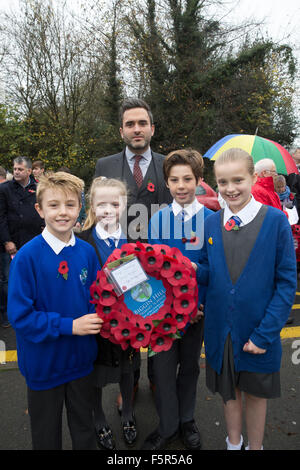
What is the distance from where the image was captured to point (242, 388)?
1865 mm

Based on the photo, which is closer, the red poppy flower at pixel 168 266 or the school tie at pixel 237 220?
the red poppy flower at pixel 168 266

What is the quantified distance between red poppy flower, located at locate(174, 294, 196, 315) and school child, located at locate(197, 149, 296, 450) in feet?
0.88

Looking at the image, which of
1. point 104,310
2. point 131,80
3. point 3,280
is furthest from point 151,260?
point 131,80

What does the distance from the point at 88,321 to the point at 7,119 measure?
12.9 metres


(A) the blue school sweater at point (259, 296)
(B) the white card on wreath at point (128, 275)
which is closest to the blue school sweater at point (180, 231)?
(A) the blue school sweater at point (259, 296)

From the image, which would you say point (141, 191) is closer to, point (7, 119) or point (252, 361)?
point (252, 361)

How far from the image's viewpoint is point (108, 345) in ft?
6.57

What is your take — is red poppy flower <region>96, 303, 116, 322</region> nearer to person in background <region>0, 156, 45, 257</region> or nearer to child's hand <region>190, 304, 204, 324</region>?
child's hand <region>190, 304, 204, 324</region>

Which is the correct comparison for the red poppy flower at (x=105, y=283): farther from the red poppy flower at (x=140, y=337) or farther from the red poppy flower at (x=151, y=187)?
the red poppy flower at (x=151, y=187)

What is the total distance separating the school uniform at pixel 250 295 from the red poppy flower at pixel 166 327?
344mm

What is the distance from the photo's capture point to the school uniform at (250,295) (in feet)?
5.73

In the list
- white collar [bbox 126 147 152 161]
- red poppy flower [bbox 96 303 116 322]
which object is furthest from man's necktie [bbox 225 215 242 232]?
white collar [bbox 126 147 152 161]

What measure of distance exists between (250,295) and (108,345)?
933 millimetres

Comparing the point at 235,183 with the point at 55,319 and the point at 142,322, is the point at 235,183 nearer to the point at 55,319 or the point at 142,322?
the point at 142,322
